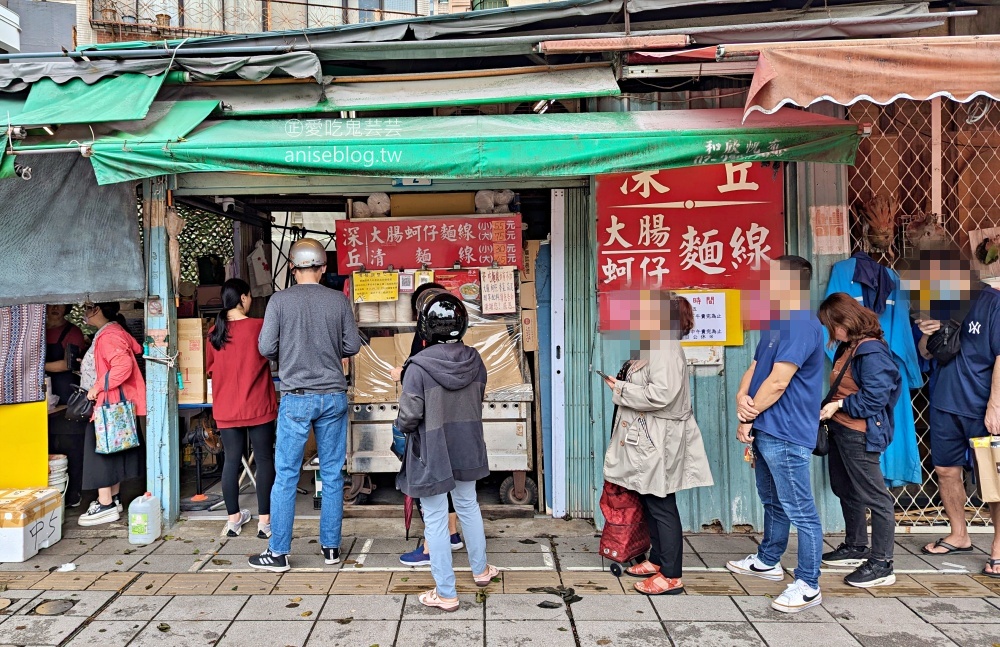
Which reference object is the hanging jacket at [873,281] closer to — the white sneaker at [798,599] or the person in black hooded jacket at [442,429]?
the white sneaker at [798,599]

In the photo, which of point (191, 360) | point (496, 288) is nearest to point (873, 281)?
point (496, 288)

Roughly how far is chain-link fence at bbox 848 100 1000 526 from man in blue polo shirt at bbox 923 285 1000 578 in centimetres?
53

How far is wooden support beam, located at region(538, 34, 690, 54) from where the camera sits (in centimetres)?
417

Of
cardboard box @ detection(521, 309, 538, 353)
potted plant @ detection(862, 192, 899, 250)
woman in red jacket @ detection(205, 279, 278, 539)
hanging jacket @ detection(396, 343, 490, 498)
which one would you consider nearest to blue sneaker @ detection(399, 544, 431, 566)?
hanging jacket @ detection(396, 343, 490, 498)

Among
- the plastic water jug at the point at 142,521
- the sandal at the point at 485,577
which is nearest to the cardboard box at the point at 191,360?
the plastic water jug at the point at 142,521

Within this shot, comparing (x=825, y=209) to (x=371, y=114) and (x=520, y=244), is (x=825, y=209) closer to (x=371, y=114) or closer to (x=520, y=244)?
(x=520, y=244)

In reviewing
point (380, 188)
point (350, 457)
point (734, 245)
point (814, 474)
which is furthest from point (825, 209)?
point (350, 457)

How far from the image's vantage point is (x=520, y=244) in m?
5.35

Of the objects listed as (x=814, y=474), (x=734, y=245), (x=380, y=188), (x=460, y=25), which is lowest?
(x=814, y=474)

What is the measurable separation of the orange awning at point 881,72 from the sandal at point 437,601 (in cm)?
334

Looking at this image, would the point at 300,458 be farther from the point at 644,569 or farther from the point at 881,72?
the point at 881,72

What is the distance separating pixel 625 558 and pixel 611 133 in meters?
2.63

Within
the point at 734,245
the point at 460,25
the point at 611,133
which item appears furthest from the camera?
the point at 734,245

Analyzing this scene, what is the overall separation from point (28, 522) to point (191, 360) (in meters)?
1.55
